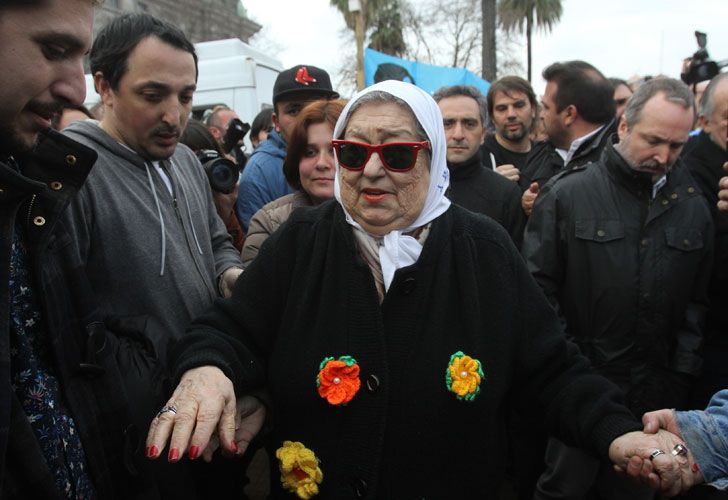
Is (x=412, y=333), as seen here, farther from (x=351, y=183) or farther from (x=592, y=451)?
(x=592, y=451)

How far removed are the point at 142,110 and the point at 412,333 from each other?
1.37m

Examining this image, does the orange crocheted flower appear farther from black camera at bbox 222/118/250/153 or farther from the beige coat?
black camera at bbox 222/118/250/153

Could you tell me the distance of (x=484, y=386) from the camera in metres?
1.81

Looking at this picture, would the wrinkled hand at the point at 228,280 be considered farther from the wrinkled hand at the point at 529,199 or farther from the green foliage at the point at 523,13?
the green foliage at the point at 523,13

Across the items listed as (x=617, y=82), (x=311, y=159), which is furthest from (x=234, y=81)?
(x=311, y=159)

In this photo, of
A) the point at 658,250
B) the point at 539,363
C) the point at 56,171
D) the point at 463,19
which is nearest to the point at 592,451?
the point at 539,363

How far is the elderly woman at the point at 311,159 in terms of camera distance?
2.92 m

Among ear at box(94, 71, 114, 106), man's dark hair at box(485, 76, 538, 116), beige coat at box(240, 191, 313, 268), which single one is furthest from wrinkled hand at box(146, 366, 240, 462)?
man's dark hair at box(485, 76, 538, 116)

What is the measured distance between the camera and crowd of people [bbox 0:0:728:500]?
147 cm

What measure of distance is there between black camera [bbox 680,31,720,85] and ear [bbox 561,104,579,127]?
3.52 ft

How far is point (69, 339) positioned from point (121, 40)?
4.33 feet

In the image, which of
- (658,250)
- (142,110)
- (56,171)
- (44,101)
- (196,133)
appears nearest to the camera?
(44,101)

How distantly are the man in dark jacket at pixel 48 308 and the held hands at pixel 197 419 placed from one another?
0.17 metres

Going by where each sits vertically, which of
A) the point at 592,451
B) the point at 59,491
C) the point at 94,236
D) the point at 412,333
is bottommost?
the point at 592,451
